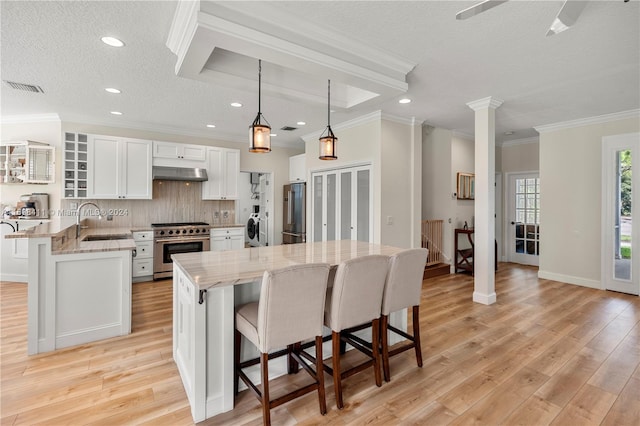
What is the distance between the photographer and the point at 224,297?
76.7 inches

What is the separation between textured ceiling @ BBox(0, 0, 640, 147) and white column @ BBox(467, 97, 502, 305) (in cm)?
26

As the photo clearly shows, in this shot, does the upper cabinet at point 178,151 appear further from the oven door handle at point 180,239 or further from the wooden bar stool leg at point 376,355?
the wooden bar stool leg at point 376,355

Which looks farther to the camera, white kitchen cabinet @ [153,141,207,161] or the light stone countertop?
white kitchen cabinet @ [153,141,207,161]

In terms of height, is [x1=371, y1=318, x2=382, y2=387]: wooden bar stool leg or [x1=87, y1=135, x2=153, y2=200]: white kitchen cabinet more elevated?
[x1=87, y1=135, x2=153, y2=200]: white kitchen cabinet

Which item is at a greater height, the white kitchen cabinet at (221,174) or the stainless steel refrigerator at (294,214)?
the white kitchen cabinet at (221,174)

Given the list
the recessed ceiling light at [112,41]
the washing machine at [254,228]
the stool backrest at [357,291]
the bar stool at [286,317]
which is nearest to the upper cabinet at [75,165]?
the recessed ceiling light at [112,41]

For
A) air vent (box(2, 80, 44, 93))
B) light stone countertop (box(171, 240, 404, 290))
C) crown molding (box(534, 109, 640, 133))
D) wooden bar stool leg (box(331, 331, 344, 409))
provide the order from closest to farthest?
light stone countertop (box(171, 240, 404, 290)) → wooden bar stool leg (box(331, 331, 344, 409)) → air vent (box(2, 80, 44, 93)) → crown molding (box(534, 109, 640, 133))

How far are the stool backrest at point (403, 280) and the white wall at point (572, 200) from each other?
13.8 feet

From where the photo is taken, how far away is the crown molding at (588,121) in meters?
4.51

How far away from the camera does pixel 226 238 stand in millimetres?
5648

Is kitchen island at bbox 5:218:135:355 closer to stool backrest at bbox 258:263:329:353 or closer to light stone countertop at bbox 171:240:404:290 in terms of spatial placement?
light stone countertop at bbox 171:240:404:290

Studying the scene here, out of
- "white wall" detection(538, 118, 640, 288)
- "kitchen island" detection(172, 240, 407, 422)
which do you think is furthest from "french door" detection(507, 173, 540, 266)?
"kitchen island" detection(172, 240, 407, 422)

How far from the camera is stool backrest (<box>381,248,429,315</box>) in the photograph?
→ 91.2 inches

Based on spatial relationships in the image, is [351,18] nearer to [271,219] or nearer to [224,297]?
[224,297]
